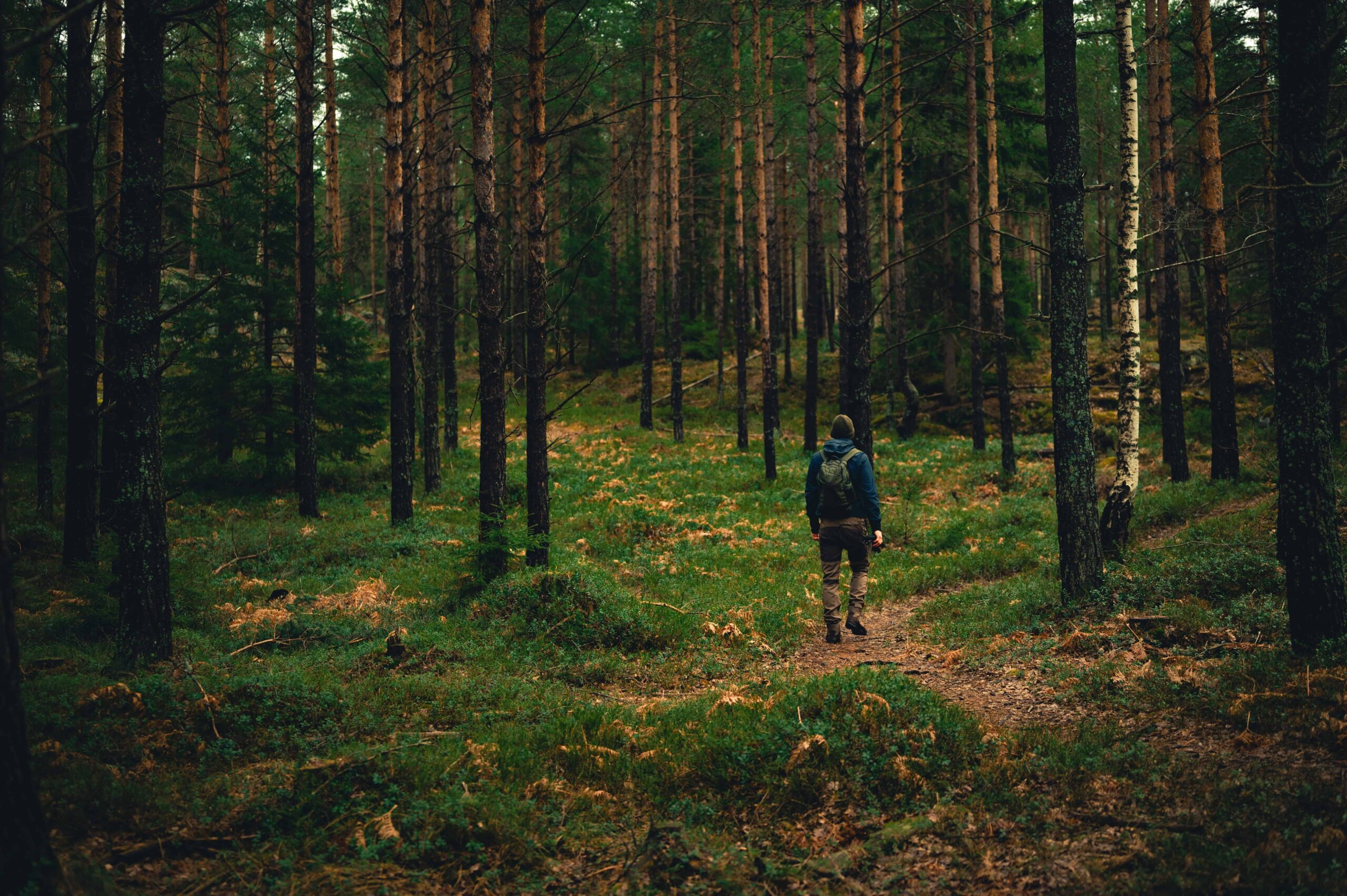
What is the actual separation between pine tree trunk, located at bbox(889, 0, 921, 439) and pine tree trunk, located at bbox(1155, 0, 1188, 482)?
6339 mm

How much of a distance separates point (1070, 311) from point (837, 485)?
3.31 m

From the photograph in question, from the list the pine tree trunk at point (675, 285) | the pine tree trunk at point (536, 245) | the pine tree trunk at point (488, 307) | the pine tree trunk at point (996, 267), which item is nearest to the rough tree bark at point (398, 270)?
the pine tree trunk at point (488, 307)

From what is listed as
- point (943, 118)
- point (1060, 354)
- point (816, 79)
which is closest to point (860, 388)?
point (1060, 354)

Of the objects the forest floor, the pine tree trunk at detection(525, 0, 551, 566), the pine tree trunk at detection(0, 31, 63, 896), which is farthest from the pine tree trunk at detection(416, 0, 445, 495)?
the pine tree trunk at detection(0, 31, 63, 896)

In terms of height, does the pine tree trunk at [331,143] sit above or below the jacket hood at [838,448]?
above

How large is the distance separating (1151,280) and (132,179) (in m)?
49.4

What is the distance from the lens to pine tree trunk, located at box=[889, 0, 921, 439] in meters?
24.7

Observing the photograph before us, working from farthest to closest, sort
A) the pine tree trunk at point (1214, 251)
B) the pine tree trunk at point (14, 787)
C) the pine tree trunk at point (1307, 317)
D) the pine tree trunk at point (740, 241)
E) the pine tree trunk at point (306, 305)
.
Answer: the pine tree trunk at point (740, 241), the pine tree trunk at point (306, 305), the pine tree trunk at point (1214, 251), the pine tree trunk at point (1307, 317), the pine tree trunk at point (14, 787)

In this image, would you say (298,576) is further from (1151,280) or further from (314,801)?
(1151,280)

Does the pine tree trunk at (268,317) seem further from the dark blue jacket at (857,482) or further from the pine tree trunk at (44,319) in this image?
the dark blue jacket at (857,482)

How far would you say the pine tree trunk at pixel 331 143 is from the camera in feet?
66.7

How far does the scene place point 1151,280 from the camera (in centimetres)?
4478

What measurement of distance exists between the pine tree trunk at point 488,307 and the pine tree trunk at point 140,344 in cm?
387

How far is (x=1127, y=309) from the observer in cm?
1140
